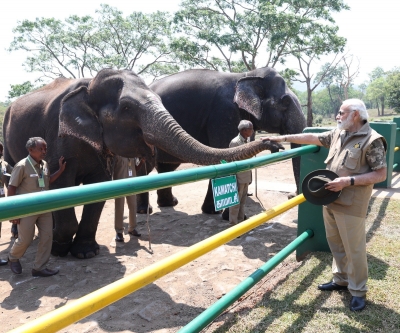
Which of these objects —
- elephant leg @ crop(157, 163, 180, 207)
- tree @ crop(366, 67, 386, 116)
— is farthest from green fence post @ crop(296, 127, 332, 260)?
tree @ crop(366, 67, 386, 116)

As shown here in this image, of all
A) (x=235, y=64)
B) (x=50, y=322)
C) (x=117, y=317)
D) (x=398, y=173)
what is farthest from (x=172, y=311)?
(x=235, y=64)

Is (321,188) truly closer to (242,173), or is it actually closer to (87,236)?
(242,173)

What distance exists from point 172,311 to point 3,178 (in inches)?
124

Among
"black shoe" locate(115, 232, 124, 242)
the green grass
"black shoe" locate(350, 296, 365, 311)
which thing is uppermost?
"black shoe" locate(350, 296, 365, 311)

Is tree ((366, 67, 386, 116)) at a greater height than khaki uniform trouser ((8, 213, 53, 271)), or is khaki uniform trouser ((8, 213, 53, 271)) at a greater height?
tree ((366, 67, 386, 116))

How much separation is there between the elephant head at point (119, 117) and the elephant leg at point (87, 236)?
98cm

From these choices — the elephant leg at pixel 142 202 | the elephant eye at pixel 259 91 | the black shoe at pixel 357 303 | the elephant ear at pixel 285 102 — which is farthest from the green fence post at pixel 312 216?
the elephant leg at pixel 142 202

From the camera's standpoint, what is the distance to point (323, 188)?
3.09 metres

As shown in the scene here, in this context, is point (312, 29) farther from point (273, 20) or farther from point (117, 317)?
point (117, 317)

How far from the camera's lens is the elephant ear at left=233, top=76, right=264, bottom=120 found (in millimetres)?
6762

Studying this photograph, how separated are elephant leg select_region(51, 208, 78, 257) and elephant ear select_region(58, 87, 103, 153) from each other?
0.97 metres

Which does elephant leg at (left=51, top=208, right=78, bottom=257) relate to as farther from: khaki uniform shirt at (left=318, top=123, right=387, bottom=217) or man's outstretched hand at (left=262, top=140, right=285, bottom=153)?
khaki uniform shirt at (left=318, top=123, right=387, bottom=217)

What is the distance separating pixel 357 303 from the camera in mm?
3209

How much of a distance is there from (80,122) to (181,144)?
1.59 metres
